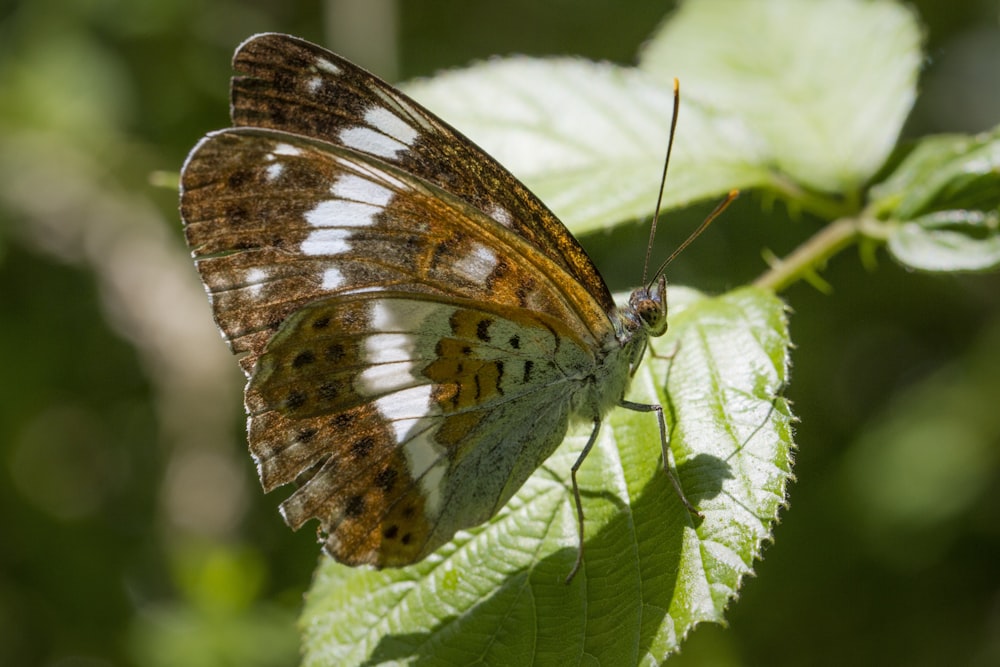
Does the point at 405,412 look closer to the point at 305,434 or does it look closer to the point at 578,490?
the point at 305,434

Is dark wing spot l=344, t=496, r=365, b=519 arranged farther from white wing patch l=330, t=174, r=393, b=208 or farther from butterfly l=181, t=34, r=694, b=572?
white wing patch l=330, t=174, r=393, b=208

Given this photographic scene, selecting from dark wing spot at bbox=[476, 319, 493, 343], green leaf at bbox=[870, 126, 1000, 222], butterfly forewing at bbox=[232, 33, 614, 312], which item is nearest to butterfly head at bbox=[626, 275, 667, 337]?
butterfly forewing at bbox=[232, 33, 614, 312]

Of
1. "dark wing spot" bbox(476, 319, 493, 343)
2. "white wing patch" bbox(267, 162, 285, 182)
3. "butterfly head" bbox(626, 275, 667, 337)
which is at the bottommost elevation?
"dark wing spot" bbox(476, 319, 493, 343)

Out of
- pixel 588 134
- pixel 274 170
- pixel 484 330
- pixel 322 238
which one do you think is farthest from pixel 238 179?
pixel 588 134

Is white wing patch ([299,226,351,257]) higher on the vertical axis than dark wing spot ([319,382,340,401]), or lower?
higher

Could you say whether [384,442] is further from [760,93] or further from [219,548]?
[219,548]

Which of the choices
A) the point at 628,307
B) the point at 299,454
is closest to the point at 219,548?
the point at 299,454
